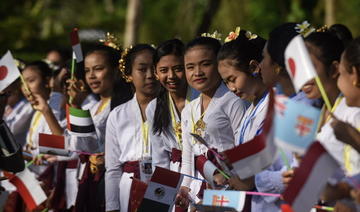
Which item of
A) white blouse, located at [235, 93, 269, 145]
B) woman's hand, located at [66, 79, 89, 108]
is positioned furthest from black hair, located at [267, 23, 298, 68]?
woman's hand, located at [66, 79, 89, 108]

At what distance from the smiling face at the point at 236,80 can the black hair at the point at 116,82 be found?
2.22 metres

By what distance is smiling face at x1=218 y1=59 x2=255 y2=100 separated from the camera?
5.62 metres

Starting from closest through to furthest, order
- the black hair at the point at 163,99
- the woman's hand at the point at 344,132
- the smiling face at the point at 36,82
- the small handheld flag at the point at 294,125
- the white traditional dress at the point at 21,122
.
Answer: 1. the small handheld flag at the point at 294,125
2. the woman's hand at the point at 344,132
3. the black hair at the point at 163,99
4. the smiling face at the point at 36,82
5. the white traditional dress at the point at 21,122

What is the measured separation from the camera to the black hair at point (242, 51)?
573 centimetres

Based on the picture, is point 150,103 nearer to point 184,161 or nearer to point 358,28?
point 184,161

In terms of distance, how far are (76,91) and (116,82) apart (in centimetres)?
49

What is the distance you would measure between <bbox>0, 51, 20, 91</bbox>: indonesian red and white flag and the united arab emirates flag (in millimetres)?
581

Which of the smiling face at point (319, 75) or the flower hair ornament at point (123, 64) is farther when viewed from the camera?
the flower hair ornament at point (123, 64)

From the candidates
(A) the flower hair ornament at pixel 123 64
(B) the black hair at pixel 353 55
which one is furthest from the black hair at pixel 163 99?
(B) the black hair at pixel 353 55

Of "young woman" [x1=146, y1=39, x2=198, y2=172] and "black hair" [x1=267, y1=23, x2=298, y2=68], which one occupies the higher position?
"black hair" [x1=267, y1=23, x2=298, y2=68]

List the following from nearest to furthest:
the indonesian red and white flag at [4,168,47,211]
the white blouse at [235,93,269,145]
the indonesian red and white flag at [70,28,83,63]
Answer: the indonesian red and white flag at [4,168,47,211]
the white blouse at [235,93,269,145]
the indonesian red and white flag at [70,28,83,63]

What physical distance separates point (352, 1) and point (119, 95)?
46.9 ft

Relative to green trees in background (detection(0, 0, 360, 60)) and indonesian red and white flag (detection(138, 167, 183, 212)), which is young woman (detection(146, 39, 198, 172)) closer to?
indonesian red and white flag (detection(138, 167, 183, 212))

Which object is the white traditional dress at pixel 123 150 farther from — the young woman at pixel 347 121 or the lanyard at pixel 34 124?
the young woman at pixel 347 121
